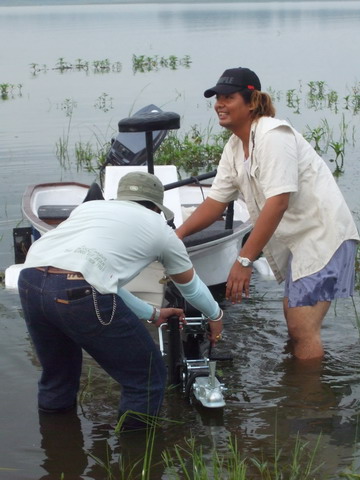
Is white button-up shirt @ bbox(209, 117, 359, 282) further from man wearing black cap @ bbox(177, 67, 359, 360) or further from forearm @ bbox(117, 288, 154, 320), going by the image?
forearm @ bbox(117, 288, 154, 320)

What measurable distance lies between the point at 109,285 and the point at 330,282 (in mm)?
1672

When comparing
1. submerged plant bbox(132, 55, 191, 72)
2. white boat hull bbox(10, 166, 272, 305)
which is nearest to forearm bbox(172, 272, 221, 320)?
white boat hull bbox(10, 166, 272, 305)

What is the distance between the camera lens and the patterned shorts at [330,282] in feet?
17.8

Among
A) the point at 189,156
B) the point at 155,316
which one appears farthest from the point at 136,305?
the point at 189,156

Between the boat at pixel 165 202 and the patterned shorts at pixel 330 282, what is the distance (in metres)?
0.85

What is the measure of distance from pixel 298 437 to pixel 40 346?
1469 millimetres

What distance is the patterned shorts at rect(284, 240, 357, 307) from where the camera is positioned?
543cm

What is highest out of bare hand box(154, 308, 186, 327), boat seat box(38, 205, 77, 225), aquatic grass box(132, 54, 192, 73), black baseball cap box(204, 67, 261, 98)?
black baseball cap box(204, 67, 261, 98)

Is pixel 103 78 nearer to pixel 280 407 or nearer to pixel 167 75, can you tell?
pixel 167 75

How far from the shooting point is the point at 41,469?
4.74 meters

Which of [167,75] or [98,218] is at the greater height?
[98,218]

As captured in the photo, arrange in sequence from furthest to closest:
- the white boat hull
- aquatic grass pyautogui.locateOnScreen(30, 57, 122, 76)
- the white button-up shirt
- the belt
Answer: aquatic grass pyautogui.locateOnScreen(30, 57, 122, 76) → the white boat hull → the white button-up shirt → the belt

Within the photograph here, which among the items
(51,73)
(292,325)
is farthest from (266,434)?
(51,73)

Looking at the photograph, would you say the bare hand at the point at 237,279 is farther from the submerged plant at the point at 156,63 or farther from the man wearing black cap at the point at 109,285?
the submerged plant at the point at 156,63
